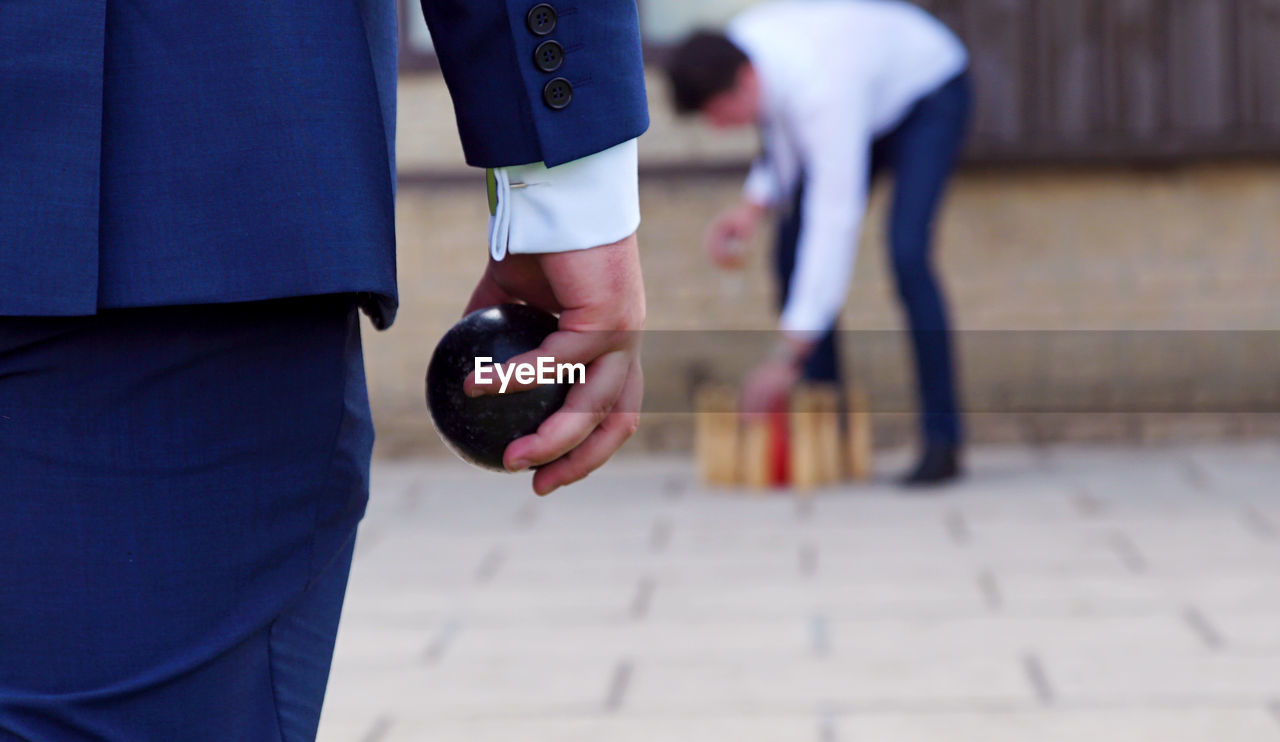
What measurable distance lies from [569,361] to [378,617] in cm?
266

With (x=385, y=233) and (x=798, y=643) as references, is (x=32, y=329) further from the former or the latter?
(x=798, y=643)

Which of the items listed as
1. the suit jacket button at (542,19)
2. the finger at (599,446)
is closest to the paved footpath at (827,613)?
the finger at (599,446)

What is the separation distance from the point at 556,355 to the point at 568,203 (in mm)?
124

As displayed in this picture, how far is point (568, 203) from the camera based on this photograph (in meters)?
1.21

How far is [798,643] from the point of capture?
134 inches

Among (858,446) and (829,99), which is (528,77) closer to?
(829,99)

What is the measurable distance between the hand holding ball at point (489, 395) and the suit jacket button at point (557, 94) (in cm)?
20

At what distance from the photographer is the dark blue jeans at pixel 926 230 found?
500 centimetres

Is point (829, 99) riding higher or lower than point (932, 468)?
higher

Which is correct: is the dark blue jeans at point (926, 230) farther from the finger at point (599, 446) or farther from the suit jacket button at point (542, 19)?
the suit jacket button at point (542, 19)

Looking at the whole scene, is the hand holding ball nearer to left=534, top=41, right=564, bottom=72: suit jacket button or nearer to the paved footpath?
left=534, top=41, right=564, bottom=72: suit jacket button

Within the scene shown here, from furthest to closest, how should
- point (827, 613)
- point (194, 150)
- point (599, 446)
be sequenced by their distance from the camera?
point (827, 613) → point (599, 446) → point (194, 150)

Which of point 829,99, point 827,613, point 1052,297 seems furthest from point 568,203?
point 1052,297

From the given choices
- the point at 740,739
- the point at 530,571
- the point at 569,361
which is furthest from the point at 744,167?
the point at 569,361
